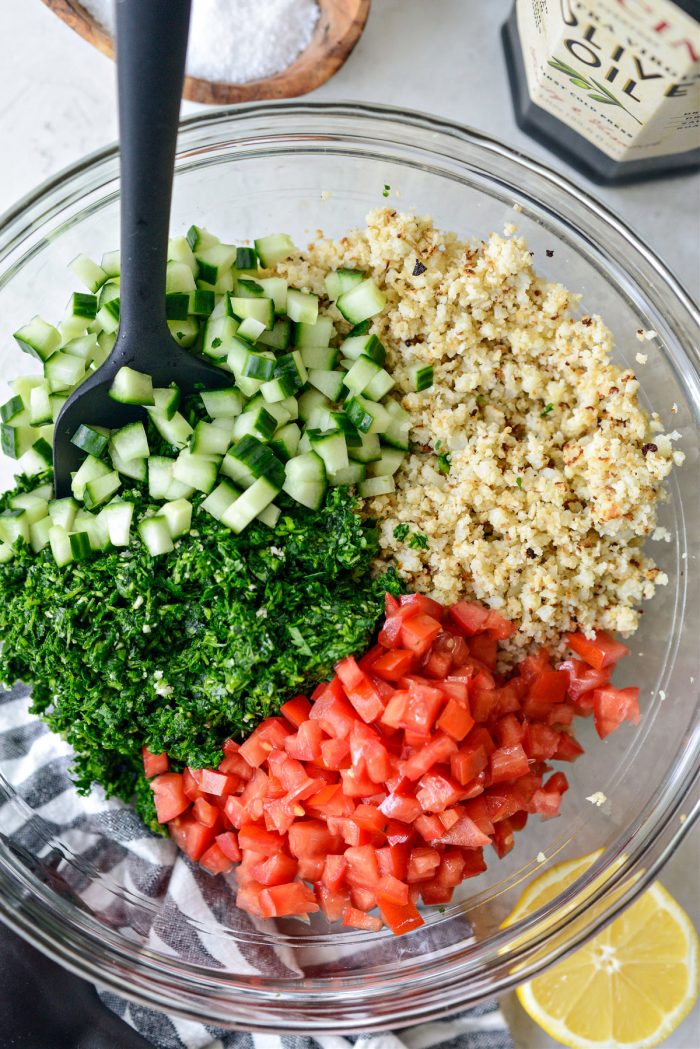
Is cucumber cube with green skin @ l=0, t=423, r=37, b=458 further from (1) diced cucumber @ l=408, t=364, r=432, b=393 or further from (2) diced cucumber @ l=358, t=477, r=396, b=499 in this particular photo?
(1) diced cucumber @ l=408, t=364, r=432, b=393

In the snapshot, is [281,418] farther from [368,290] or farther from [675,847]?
[675,847]

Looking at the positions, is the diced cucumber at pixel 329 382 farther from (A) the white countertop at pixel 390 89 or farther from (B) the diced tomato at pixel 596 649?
(A) the white countertop at pixel 390 89

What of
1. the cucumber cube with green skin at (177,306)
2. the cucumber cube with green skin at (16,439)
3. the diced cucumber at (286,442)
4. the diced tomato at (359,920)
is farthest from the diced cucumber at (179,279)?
the diced tomato at (359,920)

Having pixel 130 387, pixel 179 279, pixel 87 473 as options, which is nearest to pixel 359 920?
pixel 87 473

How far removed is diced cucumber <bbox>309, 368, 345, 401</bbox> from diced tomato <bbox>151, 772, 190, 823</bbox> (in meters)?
0.97

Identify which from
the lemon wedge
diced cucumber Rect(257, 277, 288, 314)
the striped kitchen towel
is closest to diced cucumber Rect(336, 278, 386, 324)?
diced cucumber Rect(257, 277, 288, 314)

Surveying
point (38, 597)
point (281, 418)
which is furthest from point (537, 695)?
point (38, 597)

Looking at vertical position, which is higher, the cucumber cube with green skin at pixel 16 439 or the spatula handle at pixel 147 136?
the spatula handle at pixel 147 136

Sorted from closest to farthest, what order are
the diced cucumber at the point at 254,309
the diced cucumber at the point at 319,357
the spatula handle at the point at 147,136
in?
the spatula handle at the point at 147,136, the diced cucumber at the point at 254,309, the diced cucumber at the point at 319,357

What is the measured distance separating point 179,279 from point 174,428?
353 millimetres

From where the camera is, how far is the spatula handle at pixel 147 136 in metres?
1.49

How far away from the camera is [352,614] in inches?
75.1

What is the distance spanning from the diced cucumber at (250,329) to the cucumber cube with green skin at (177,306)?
146mm

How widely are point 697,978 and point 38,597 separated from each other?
1.93 metres
